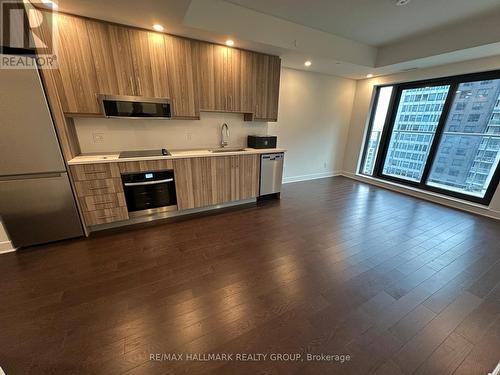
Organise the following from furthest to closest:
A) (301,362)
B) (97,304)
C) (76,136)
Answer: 1. (76,136)
2. (97,304)
3. (301,362)

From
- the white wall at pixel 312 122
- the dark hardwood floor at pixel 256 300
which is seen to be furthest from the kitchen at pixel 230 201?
the white wall at pixel 312 122

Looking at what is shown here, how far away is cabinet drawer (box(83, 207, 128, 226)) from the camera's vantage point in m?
2.55

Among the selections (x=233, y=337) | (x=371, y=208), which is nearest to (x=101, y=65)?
(x=233, y=337)

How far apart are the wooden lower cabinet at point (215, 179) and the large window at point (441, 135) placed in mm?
3628

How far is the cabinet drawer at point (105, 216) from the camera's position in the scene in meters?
2.55

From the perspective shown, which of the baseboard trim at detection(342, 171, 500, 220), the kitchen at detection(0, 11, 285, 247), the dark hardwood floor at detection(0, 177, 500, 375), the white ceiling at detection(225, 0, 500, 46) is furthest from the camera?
the baseboard trim at detection(342, 171, 500, 220)

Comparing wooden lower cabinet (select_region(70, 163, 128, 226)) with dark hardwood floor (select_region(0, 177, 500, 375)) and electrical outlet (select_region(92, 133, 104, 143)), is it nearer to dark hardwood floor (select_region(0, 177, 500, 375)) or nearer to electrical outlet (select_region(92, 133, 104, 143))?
dark hardwood floor (select_region(0, 177, 500, 375))

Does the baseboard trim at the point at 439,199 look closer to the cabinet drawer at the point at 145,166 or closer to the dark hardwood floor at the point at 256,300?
the dark hardwood floor at the point at 256,300

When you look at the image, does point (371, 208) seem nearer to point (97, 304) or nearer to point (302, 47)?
point (302, 47)

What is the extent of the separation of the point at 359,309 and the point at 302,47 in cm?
353

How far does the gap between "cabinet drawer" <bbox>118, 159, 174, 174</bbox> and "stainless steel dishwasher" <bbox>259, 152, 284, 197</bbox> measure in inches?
62.1

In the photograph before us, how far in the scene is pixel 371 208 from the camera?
3633mm

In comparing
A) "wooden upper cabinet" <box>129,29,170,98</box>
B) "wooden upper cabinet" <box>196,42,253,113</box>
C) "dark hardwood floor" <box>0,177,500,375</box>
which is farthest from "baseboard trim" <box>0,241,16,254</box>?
"wooden upper cabinet" <box>196,42,253,113</box>

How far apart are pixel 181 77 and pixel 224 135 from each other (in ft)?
3.78
